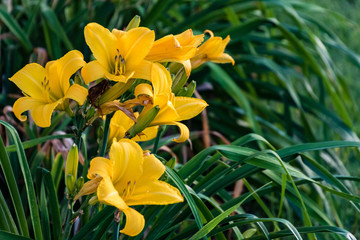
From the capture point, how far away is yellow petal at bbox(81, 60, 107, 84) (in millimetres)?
864

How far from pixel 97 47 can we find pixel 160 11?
121cm

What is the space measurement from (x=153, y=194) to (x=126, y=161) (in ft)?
0.23

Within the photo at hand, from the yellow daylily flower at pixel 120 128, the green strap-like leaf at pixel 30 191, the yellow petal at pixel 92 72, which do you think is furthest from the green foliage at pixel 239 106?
the yellow petal at pixel 92 72

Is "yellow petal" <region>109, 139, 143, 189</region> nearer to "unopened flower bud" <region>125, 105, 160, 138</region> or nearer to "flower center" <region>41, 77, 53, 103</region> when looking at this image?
"unopened flower bud" <region>125, 105, 160, 138</region>

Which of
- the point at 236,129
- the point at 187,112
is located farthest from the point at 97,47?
the point at 236,129

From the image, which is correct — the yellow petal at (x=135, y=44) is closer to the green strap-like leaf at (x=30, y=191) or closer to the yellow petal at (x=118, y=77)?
the yellow petal at (x=118, y=77)

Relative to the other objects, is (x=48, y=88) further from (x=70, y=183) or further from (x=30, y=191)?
(x=30, y=191)

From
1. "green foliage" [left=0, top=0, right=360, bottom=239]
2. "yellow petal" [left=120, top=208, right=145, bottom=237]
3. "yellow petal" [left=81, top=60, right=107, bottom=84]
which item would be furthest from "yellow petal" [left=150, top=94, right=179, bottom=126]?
"green foliage" [left=0, top=0, right=360, bottom=239]

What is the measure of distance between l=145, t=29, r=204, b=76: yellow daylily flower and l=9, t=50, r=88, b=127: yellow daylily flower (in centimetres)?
14

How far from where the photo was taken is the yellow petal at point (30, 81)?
3.09 ft

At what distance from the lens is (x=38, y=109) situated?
0.89 metres

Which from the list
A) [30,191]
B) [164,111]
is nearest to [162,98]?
[164,111]

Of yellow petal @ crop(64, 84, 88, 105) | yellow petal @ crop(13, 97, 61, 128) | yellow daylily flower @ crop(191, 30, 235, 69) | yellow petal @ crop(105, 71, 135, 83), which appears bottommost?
yellow petal @ crop(13, 97, 61, 128)

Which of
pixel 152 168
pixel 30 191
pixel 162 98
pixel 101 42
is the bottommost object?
pixel 30 191
